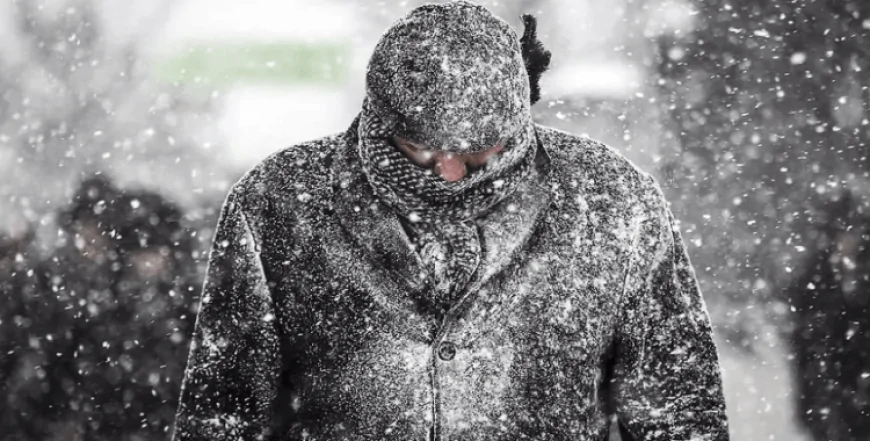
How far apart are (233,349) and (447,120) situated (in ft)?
2.12

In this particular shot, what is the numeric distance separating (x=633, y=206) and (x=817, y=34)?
376 centimetres

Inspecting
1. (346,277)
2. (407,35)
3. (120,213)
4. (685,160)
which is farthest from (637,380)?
(120,213)

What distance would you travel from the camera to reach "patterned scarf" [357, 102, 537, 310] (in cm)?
165

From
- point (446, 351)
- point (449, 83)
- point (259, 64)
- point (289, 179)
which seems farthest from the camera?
point (259, 64)

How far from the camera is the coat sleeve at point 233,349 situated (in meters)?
1.79

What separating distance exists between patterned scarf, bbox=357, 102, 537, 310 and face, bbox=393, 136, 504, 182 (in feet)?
0.05

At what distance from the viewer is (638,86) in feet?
16.5

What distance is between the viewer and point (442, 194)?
1648mm

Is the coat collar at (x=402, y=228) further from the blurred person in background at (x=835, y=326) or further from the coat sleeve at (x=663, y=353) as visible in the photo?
the blurred person in background at (x=835, y=326)

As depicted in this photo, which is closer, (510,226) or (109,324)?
(510,226)

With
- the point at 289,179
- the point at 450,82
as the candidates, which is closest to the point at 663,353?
the point at 450,82

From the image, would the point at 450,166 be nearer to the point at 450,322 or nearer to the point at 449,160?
the point at 449,160

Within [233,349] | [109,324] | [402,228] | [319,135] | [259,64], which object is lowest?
[233,349]

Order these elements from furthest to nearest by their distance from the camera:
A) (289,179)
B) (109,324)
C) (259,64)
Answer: (109,324) → (259,64) → (289,179)
